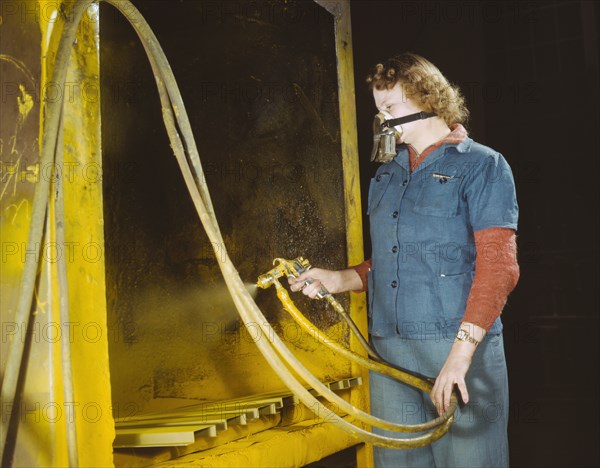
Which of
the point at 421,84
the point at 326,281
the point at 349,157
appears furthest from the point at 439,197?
the point at 349,157

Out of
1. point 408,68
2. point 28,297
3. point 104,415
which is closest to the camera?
point 28,297

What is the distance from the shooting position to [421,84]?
2.38 meters

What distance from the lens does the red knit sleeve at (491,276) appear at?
6.89 feet

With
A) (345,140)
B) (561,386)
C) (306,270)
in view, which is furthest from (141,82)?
(561,386)

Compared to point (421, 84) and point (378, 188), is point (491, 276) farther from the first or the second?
point (421, 84)

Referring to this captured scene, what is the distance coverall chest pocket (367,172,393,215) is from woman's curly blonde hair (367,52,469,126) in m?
0.28

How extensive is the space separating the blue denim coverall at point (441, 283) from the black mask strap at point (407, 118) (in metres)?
0.14

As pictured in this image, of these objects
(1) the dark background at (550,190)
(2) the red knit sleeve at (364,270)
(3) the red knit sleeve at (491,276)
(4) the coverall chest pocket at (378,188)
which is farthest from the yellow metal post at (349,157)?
(1) the dark background at (550,190)

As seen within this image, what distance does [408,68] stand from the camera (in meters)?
2.40

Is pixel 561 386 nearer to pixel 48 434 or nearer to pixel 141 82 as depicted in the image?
pixel 141 82

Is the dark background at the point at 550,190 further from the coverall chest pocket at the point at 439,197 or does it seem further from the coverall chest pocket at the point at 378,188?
the coverall chest pocket at the point at 439,197

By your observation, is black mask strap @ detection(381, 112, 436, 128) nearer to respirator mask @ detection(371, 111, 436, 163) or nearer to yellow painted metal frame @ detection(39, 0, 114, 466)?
respirator mask @ detection(371, 111, 436, 163)

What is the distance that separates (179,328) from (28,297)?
198cm

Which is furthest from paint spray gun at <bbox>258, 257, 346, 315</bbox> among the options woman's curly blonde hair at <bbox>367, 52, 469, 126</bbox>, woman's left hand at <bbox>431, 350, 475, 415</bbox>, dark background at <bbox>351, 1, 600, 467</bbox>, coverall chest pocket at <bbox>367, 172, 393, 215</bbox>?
dark background at <bbox>351, 1, 600, 467</bbox>
